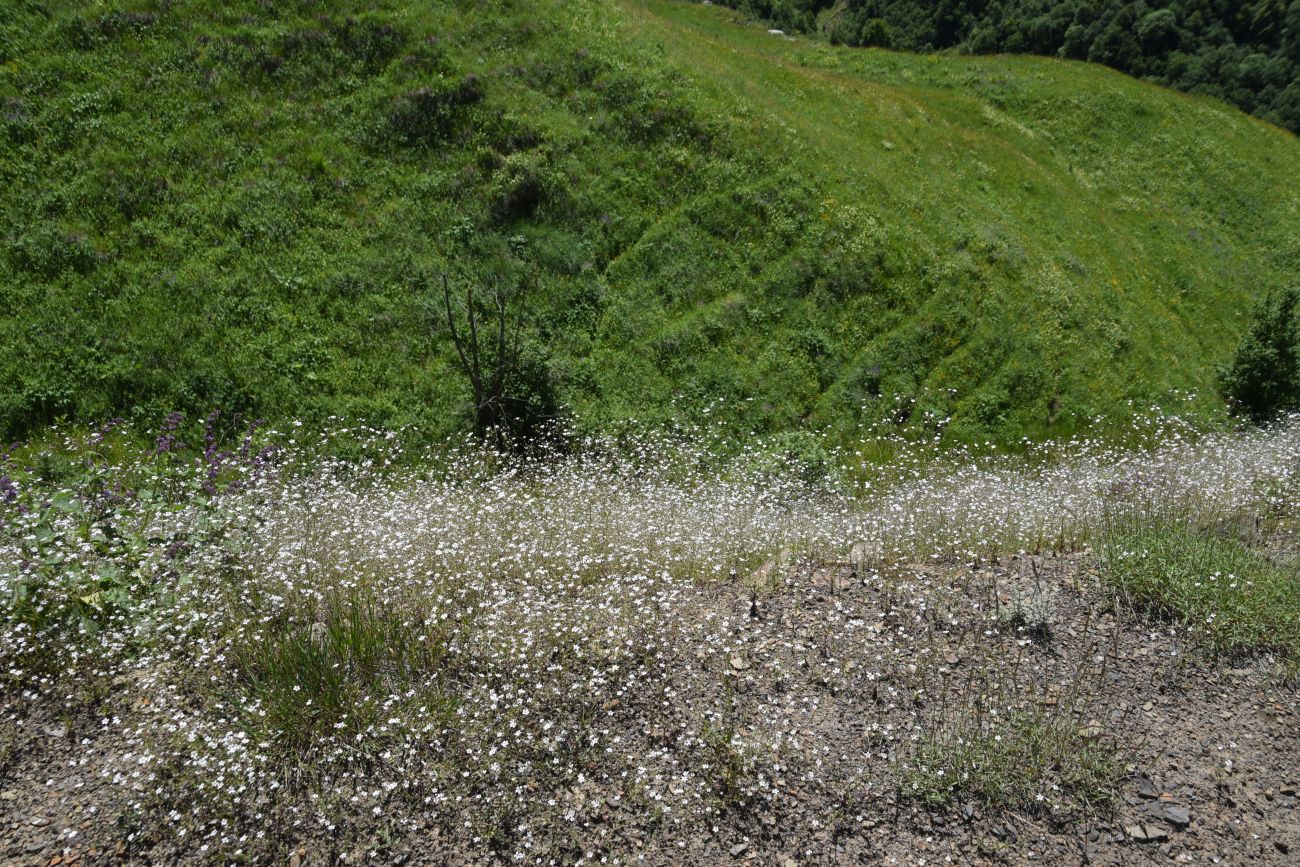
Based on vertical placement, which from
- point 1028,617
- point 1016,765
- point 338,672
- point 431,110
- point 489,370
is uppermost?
point 431,110

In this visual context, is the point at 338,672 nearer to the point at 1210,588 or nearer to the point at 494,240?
the point at 1210,588

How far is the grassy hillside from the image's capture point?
50.0 feet

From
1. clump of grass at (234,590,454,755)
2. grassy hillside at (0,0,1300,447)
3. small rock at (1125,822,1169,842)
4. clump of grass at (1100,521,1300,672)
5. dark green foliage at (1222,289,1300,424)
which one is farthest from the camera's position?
dark green foliage at (1222,289,1300,424)

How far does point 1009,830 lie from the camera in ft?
20.7

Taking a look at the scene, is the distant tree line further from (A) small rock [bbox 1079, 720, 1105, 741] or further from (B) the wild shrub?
(A) small rock [bbox 1079, 720, 1105, 741]

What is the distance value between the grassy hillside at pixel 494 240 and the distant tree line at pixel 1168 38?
31.0 m

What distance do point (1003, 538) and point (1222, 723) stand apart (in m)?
3.51

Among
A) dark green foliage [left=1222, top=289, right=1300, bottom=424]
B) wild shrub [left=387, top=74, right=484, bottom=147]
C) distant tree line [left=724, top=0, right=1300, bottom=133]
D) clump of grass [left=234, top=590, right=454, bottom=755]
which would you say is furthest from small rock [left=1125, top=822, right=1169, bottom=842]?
distant tree line [left=724, top=0, right=1300, bottom=133]

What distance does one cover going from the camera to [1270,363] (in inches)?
838

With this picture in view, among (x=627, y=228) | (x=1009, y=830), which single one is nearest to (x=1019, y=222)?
(x=627, y=228)

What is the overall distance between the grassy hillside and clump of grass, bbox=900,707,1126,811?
10.4 meters

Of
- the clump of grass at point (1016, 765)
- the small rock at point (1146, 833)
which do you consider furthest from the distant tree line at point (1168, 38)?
the small rock at point (1146, 833)

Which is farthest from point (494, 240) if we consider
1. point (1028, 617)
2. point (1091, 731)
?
point (1091, 731)

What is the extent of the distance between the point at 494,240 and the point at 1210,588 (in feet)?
52.1
